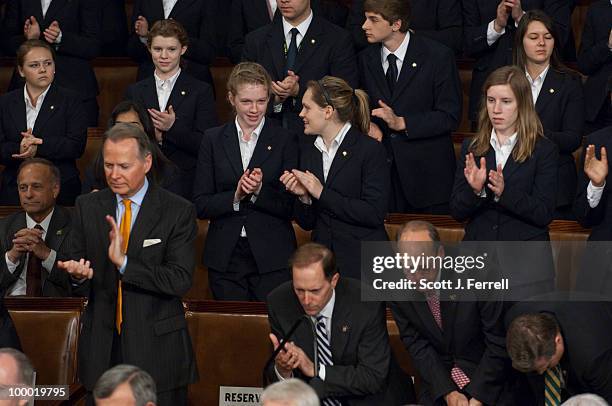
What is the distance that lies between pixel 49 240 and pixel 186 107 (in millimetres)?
872

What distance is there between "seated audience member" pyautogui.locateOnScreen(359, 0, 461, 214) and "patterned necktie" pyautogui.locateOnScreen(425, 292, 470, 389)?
1.09 m

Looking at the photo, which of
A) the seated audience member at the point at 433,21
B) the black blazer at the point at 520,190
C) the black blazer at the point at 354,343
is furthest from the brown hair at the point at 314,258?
the seated audience member at the point at 433,21

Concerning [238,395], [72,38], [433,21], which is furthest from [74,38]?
[238,395]

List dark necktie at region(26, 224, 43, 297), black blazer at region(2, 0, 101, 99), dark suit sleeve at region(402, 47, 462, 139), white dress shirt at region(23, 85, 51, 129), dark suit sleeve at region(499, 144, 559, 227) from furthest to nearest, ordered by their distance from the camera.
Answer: black blazer at region(2, 0, 101, 99) < white dress shirt at region(23, 85, 51, 129) < dark suit sleeve at region(402, 47, 462, 139) < dark necktie at region(26, 224, 43, 297) < dark suit sleeve at region(499, 144, 559, 227)

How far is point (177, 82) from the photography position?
555cm

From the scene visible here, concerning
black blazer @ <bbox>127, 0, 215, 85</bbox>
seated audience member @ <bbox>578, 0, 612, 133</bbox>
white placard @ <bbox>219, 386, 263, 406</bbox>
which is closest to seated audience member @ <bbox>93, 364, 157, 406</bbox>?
white placard @ <bbox>219, 386, 263, 406</bbox>

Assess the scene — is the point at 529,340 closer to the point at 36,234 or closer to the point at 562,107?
the point at 562,107

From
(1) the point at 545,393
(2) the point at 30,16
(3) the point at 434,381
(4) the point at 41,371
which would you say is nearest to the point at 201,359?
(4) the point at 41,371

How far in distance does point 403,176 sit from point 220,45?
168 cm

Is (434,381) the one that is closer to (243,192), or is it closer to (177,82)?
(243,192)

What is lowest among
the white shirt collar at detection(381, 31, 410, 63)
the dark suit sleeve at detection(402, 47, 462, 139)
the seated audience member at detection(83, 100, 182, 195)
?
the seated audience member at detection(83, 100, 182, 195)

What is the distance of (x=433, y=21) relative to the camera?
6020 mm

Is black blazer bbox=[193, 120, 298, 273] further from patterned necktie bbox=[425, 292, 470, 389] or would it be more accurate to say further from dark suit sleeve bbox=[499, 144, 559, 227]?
dark suit sleeve bbox=[499, 144, 559, 227]

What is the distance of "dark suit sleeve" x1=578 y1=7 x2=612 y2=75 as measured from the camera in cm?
558
